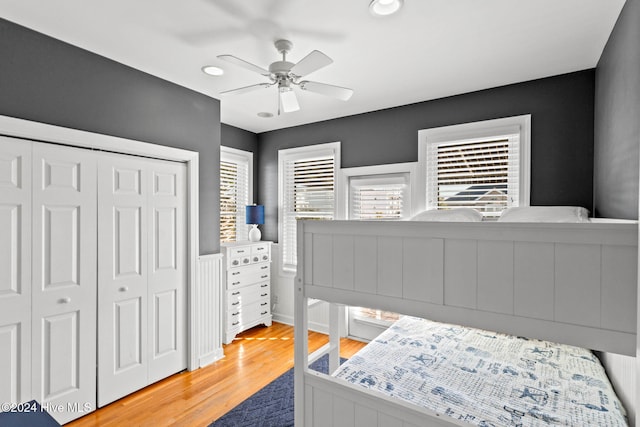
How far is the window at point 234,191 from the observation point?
4.36m

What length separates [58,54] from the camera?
2.28 meters

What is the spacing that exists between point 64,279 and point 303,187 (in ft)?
9.08

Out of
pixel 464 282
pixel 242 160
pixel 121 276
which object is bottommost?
pixel 121 276

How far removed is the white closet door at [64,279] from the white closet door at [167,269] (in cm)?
46

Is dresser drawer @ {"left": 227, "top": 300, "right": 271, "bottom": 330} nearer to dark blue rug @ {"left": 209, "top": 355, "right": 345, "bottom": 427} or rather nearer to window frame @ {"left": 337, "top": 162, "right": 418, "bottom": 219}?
dark blue rug @ {"left": 209, "top": 355, "right": 345, "bottom": 427}

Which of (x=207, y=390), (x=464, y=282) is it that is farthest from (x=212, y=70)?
(x=207, y=390)

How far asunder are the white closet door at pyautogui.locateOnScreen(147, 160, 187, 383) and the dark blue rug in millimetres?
882

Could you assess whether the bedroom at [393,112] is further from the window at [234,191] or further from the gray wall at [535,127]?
the window at [234,191]

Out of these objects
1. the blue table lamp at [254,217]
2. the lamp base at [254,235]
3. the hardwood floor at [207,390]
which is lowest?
the hardwood floor at [207,390]

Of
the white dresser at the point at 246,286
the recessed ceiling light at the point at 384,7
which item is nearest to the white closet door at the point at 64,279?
the white dresser at the point at 246,286

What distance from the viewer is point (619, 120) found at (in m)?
1.97

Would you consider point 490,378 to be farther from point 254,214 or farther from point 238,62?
point 254,214

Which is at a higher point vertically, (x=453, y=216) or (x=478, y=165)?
(x=478, y=165)

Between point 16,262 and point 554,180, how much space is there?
160 inches
